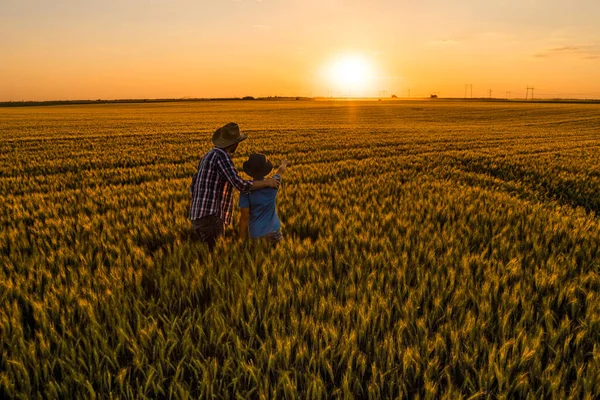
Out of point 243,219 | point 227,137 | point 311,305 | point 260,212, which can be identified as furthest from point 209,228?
point 311,305

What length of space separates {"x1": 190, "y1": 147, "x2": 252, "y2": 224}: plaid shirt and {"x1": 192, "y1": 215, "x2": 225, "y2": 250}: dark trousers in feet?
0.25

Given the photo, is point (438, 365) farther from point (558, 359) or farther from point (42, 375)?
point (42, 375)

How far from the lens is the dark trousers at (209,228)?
4.47m

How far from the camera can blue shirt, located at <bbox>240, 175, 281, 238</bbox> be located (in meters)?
4.36

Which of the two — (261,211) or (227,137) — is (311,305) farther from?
(227,137)

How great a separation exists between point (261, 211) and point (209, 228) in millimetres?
674

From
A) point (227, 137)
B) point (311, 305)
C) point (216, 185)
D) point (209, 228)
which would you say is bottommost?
point (311, 305)

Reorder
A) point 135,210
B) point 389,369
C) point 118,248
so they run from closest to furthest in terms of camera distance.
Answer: point 389,369 → point 118,248 → point 135,210

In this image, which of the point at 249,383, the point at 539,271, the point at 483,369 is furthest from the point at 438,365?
the point at 539,271

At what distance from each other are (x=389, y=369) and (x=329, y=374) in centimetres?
35

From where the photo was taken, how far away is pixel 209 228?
4.49 metres

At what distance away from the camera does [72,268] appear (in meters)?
3.66

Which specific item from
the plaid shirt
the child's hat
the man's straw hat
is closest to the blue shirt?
the plaid shirt

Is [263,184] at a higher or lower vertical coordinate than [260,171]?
lower
